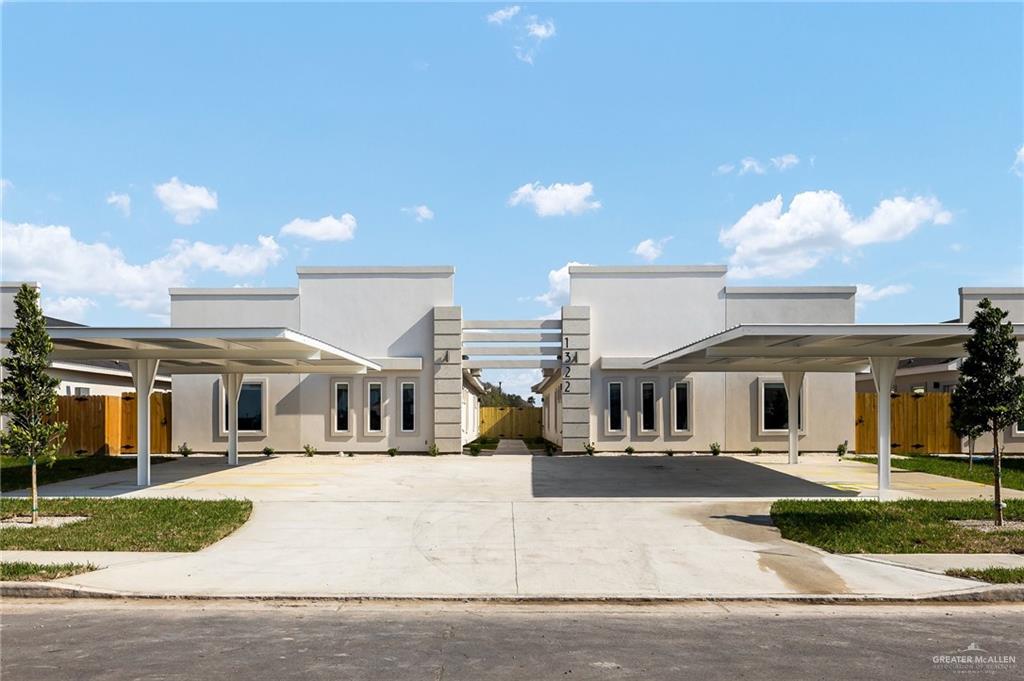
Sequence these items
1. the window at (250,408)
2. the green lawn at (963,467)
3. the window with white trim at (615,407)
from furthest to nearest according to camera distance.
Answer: the window at (250,408) → the window with white trim at (615,407) → the green lawn at (963,467)

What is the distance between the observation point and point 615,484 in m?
19.5

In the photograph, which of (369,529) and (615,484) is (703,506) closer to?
(615,484)

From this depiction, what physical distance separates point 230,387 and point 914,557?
21.4 m

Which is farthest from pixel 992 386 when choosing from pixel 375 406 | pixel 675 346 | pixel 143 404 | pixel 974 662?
pixel 375 406

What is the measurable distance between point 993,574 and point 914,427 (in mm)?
23165

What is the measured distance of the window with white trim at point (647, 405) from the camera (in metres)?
29.1

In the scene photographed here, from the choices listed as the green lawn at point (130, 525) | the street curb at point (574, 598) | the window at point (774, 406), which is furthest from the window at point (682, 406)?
the street curb at point (574, 598)

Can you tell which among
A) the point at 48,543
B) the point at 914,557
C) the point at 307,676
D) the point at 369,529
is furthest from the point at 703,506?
the point at 48,543

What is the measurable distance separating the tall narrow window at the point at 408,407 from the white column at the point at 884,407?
54.9 ft

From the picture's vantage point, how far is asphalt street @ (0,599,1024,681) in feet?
22.4

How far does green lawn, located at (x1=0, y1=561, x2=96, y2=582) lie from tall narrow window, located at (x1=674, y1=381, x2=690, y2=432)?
73.2 feet

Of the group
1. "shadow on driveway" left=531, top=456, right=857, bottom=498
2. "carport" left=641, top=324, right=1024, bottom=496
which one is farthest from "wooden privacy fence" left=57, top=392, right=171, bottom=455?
"carport" left=641, top=324, right=1024, bottom=496

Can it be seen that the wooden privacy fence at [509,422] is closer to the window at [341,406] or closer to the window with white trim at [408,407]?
the window with white trim at [408,407]

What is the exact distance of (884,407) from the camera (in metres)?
17.9
